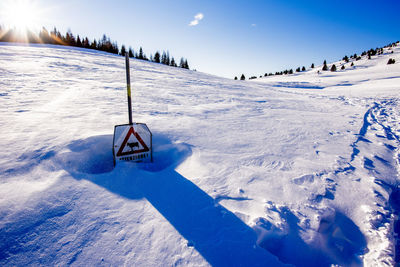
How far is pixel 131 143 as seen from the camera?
281 centimetres

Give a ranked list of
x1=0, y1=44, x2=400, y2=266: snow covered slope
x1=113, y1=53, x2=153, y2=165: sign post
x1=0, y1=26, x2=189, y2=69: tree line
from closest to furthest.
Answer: x1=0, y1=44, x2=400, y2=266: snow covered slope
x1=113, y1=53, x2=153, y2=165: sign post
x1=0, y1=26, x2=189, y2=69: tree line

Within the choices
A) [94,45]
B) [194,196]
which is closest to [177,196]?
[194,196]

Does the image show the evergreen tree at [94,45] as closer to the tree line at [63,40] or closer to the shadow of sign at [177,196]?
the tree line at [63,40]

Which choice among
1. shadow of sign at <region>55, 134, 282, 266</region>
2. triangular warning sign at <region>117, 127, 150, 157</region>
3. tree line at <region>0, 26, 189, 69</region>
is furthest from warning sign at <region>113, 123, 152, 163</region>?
tree line at <region>0, 26, 189, 69</region>

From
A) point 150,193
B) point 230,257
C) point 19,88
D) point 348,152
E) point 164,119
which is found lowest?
point 230,257

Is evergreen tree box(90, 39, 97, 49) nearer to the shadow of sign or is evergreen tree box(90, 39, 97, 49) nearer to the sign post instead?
the shadow of sign

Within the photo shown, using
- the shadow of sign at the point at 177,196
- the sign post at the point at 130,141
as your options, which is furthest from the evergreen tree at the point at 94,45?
the sign post at the point at 130,141

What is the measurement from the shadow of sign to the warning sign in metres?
0.15

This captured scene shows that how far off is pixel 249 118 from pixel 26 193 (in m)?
5.16

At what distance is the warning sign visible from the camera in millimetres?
2734

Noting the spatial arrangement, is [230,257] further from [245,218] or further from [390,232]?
[390,232]

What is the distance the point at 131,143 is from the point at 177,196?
1.19 metres

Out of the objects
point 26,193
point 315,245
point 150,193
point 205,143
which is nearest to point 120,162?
point 150,193

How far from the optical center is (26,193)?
1.98 meters
